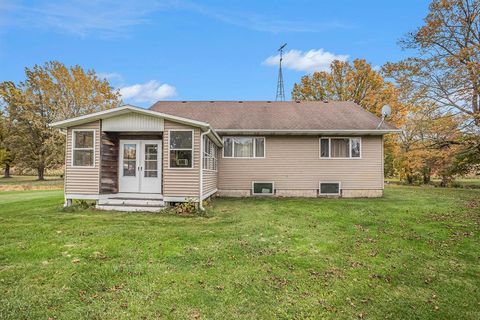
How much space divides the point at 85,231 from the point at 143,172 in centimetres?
389

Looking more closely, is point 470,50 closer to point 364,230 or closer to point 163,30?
point 364,230

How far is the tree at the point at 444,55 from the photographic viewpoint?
1281 cm

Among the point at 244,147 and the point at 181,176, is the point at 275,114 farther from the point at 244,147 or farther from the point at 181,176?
the point at 181,176

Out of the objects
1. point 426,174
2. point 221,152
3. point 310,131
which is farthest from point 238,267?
point 426,174

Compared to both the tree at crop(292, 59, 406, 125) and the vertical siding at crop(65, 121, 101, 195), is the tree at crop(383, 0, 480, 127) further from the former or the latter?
the vertical siding at crop(65, 121, 101, 195)

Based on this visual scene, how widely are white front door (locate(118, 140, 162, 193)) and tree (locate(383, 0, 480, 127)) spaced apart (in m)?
12.5

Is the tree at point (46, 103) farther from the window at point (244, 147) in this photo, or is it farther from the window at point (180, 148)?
Answer: the window at point (180, 148)

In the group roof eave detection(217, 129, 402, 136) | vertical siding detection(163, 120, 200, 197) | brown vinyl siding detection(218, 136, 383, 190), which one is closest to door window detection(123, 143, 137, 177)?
vertical siding detection(163, 120, 200, 197)

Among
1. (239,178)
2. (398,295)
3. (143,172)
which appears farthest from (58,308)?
(239,178)

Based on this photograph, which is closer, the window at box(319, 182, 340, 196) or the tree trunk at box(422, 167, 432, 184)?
Result: the window at box(319, 182, 340, 196)

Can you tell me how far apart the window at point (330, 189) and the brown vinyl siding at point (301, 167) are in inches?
7.5

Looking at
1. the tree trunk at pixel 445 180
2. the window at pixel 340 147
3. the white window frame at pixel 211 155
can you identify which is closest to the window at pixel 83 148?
the white window frame at pixel 211 155

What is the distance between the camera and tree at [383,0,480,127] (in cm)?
1281

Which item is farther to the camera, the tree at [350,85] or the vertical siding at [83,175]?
the tree at [350,85]
